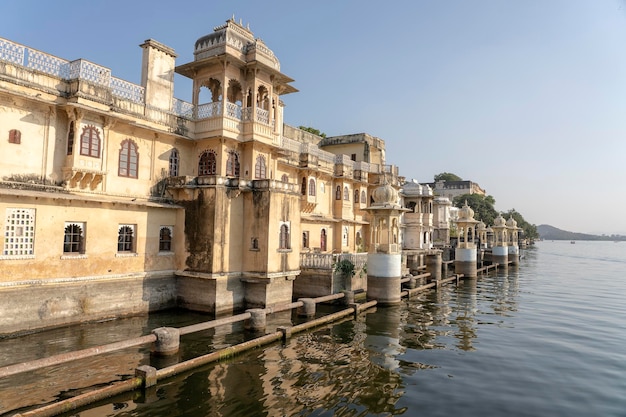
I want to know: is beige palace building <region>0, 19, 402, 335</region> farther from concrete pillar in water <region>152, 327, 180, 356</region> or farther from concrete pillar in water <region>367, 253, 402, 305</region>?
concrete pillar in water <region>152, 327, 180, 356</region>

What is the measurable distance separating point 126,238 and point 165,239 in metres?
1.96

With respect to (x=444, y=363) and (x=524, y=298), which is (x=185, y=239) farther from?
(x=524, y=298)

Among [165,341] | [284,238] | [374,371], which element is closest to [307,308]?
[284,238]

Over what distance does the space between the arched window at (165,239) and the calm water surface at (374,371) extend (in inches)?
123

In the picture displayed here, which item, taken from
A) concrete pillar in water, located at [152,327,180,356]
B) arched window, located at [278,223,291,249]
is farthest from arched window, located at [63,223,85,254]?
arched window, located at [278,223,291,249]

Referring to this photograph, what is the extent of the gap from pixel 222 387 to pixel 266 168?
13.8 metres

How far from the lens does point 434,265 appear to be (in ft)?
121

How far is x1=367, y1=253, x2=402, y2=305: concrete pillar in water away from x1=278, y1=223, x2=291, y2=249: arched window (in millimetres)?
5122

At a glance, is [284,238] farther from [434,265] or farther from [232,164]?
[434,265]

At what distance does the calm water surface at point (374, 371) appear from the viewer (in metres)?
9.78

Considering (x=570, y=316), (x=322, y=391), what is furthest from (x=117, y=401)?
(x=570, y=316)

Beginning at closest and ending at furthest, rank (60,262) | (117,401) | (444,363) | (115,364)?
(117,401)
(115,364)
(444,363)
(60,262)

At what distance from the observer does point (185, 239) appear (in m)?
19.2

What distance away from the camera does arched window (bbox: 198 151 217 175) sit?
68.0 ft
